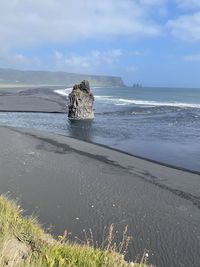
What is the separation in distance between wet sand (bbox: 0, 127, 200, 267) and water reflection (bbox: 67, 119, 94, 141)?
7225 millimetres

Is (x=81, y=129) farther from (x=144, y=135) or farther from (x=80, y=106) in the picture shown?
(x=80, y=106)

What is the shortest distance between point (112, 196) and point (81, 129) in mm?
19304

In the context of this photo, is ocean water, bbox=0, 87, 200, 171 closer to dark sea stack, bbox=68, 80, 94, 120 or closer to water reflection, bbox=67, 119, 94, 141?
water reflection, bbox=67, 119, 94, 141

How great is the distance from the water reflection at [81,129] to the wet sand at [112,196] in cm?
723

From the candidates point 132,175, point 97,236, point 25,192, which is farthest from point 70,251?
point 132,175

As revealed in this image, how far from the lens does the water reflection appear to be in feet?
92.7

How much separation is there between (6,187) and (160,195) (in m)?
4.77

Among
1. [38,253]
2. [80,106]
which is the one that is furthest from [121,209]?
[80,106]

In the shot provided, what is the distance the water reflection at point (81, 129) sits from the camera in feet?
92.7

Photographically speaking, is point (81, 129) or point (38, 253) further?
point (81, 129)

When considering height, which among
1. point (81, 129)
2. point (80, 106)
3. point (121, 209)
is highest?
point (80, 106)

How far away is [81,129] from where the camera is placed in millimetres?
32406

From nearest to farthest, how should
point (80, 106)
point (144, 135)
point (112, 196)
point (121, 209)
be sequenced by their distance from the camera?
1. point (121, 209)
2. point (112, 196)
3. point (144, 135)
4. point (80, 106)

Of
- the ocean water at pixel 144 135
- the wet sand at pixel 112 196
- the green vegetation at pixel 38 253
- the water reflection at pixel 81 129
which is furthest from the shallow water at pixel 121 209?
the water reflection at pixel 81 129
